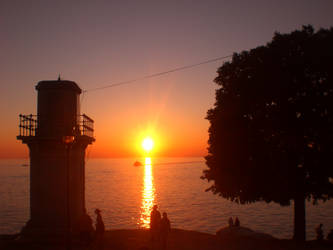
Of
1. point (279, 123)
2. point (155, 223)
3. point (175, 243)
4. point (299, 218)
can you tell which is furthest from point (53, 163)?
point (299, 218)

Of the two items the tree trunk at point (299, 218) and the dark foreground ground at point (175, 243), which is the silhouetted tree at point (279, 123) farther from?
the dark foreground ground at point (175, 243)

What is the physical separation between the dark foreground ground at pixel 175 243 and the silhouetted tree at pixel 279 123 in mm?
3651

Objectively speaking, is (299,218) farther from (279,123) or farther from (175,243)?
(175,243)

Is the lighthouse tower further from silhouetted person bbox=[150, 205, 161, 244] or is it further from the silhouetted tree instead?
the silhouetted tree

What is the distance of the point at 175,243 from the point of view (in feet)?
60.8

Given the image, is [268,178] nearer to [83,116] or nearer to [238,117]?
[238,117]

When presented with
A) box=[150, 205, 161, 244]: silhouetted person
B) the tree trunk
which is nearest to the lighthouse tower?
box=[150, 205, 161, 244]: silhouetted person

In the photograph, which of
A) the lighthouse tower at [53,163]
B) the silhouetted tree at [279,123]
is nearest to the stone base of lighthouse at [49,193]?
the lighthouse tower at [53,163]

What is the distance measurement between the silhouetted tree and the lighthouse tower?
32.2 feet

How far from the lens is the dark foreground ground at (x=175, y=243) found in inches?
676

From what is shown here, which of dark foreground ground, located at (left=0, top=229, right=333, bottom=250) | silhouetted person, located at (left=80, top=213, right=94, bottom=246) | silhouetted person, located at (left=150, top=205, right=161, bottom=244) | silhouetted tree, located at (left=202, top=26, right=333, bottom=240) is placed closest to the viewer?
dark foreground ground, located at (left=0, top=229, right=333, bottom=250)

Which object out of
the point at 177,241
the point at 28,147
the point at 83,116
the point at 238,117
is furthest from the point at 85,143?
the point at 238,117

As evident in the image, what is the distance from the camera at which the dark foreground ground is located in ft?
56.3

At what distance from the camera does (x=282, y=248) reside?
61.1ft
